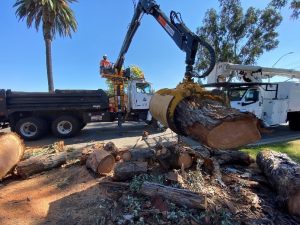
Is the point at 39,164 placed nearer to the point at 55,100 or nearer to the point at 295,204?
the point at 295,204

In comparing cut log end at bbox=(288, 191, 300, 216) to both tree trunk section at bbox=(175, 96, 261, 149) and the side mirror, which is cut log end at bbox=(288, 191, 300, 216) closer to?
tree trunk section at bbox=(175, 96, 261, 149)

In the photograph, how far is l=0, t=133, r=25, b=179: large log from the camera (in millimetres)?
5579

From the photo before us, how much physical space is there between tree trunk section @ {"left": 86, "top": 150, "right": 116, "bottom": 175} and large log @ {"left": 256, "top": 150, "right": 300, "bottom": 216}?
3121 mm

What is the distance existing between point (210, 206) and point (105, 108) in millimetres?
9427

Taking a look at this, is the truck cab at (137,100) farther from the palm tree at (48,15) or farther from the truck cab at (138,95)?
the palm tree at (48,15)

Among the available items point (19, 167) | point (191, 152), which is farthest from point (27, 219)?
point (191, 152)

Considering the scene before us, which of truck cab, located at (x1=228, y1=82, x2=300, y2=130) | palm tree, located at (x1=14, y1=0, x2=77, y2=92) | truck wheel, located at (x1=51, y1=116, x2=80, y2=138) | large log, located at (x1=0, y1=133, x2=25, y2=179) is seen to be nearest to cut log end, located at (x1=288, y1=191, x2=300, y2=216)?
large log, located at (x1=0, y1=133, x2=25, y2=179)

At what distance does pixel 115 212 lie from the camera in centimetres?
406

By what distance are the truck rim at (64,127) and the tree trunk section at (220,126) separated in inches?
366

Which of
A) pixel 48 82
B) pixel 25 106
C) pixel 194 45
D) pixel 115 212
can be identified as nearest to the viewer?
pixel 115 212

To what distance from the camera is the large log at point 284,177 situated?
13.8 ft

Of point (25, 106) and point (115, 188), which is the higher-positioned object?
point (25, 106)

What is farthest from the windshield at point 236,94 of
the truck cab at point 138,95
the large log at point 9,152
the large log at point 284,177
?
the large log at point 9,152

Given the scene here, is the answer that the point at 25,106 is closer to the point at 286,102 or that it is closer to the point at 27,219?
the point at 27,219
